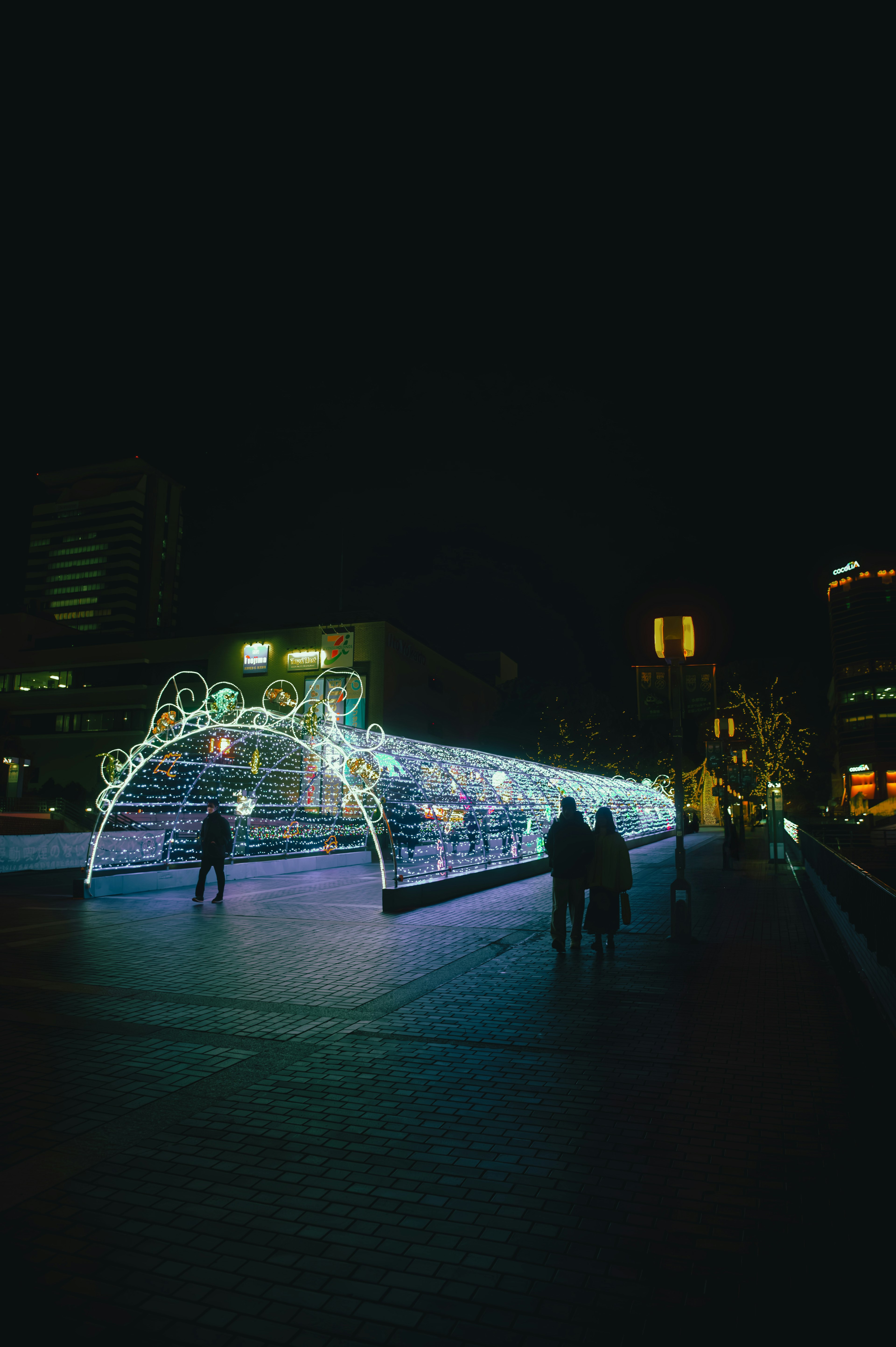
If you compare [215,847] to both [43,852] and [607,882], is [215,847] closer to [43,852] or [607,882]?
Result: [607,882]

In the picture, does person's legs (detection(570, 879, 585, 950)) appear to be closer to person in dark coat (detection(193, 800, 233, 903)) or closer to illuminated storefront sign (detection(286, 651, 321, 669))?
person in dark coat (detection(193, 800, 233, 903))

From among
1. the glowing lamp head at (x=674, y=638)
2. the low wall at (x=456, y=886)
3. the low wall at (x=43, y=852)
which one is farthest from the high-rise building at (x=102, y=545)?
the glowing lamp head at (x=674, y=638)

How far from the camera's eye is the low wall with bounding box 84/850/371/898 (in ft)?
50.8

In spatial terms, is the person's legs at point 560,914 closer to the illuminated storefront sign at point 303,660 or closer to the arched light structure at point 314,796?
the arched light structure at point 314,796

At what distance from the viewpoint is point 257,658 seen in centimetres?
5956

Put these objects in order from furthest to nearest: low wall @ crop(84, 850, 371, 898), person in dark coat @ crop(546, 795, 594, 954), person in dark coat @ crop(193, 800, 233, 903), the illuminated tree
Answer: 1. the illuminated tree
2. low wall @ crop(84, 850, 371, 898)
3. person in dark coat @ crop(193, 800, 233, 903)
4. person in dark coat @ crop(546, 795, 594, 954)

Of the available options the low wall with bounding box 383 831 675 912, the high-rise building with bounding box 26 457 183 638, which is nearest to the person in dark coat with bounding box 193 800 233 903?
the low wall with bounding box 383 831 675 912

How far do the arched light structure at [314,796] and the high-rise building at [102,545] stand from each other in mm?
140141

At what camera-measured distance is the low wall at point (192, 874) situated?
610 inches

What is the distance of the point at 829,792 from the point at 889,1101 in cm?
11877

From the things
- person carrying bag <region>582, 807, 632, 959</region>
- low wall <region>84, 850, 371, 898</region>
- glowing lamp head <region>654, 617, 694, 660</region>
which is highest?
glowing lamp head <region>654, 617, 694, 660</region>

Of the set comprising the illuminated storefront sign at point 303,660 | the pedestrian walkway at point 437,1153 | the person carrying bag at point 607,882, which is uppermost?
the illuminated storefront sign at point 303,660

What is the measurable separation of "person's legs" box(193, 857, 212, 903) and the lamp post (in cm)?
804

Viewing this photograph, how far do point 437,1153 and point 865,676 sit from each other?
123m
